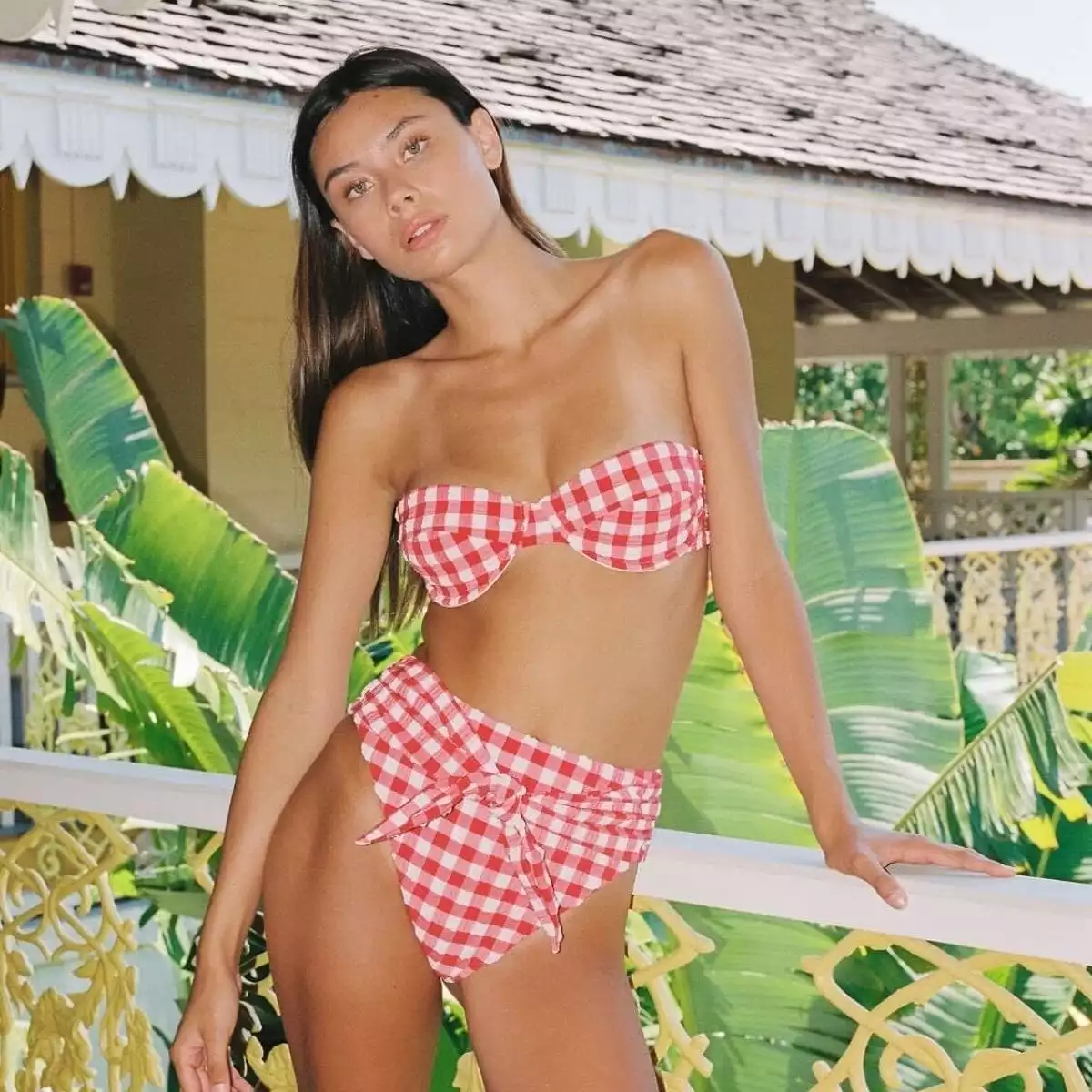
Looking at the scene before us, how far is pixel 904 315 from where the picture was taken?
15602mm

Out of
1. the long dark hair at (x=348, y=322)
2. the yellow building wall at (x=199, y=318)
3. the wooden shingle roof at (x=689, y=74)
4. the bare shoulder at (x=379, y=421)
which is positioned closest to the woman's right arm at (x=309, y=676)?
the bare shoulder at (x=379, y=421)

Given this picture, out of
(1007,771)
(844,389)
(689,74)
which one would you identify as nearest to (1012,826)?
(1007,771)

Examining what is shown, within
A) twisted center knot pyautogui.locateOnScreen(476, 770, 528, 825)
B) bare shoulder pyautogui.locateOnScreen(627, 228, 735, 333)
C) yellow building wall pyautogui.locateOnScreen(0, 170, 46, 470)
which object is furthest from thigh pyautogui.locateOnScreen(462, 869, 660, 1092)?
yellow building wall pyautogui.locateOnScreen(0, 170, 46, 470)

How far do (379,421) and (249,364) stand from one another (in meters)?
6.50

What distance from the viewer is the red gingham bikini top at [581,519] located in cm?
209

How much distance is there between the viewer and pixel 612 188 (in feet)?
23.3

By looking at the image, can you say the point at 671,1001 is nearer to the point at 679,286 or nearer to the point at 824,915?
the point at 824,915

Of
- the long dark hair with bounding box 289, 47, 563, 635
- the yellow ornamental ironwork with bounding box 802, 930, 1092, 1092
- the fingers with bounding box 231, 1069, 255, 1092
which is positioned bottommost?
the fingers with bounding box 231, 1069, 255, 1092

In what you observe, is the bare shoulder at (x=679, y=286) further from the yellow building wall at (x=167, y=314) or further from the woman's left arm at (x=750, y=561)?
the yellow building wall at (x=167, y=314)

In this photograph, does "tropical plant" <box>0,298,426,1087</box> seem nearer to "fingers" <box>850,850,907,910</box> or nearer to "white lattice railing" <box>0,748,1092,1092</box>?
"white lattice railing" <box>0,748,1092,1092</box>

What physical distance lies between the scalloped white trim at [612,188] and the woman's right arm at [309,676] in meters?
3.45

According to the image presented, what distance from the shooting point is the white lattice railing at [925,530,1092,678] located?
9781 mm

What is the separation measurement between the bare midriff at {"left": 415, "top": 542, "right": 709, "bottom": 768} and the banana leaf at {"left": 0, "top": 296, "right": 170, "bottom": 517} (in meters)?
2.70

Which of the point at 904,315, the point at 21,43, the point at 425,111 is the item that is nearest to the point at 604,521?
the point at 425,111
